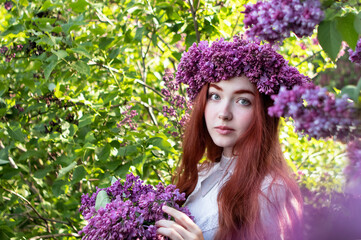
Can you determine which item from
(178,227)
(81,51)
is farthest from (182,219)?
(81,51)

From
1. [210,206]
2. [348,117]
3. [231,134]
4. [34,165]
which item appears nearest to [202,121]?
[231,134]

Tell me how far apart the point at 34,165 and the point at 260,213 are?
6.33ft

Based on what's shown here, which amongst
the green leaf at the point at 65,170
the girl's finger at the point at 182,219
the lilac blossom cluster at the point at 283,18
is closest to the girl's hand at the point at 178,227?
the girl's finger at the point at 182,219

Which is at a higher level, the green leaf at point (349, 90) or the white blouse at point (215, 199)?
the green leaf at point (349, 90)

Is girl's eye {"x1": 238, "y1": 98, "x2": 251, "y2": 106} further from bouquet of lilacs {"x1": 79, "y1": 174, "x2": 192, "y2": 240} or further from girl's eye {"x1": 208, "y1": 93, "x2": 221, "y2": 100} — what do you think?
bouquet of lilacs {"x1": 79, "y1": 174, "x2": 192, "y2": 240}

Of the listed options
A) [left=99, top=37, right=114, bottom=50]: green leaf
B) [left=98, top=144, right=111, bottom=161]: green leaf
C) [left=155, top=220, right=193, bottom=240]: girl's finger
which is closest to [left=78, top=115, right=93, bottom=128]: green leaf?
[left=98, top=144, right=111, bottom=161]: green leaf

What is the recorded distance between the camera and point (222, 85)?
1471 millimetres

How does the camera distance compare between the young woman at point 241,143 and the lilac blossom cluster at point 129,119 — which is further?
the lilac blossom cluster at point 129,119

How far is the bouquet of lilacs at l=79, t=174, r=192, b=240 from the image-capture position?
3.39ft

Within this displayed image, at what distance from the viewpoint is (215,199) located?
1449 millimetres

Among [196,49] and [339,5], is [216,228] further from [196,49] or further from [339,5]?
[339,5]

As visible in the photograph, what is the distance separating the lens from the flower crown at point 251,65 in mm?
1367

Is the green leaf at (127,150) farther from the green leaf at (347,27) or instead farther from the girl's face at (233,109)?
the green leaf at (347,27)

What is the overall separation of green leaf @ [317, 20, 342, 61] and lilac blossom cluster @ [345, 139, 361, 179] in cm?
27
